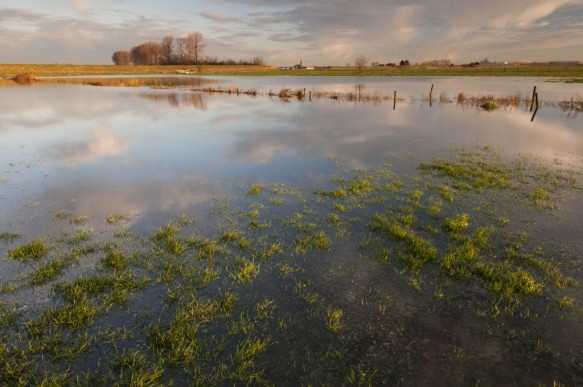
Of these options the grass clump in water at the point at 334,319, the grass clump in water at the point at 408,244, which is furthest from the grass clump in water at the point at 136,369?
the grass clump in water at the point at 408,244

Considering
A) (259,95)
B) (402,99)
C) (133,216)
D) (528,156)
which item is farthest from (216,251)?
(259,95)

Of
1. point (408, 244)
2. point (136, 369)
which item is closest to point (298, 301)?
point (136, 369)

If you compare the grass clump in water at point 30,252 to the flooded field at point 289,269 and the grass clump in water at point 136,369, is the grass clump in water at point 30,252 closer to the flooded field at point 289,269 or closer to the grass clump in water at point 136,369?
the flooded field at point 289,269

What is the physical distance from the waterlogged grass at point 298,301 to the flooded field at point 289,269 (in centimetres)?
5

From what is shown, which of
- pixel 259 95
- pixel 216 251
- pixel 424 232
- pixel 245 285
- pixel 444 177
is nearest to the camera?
pixel 245 285

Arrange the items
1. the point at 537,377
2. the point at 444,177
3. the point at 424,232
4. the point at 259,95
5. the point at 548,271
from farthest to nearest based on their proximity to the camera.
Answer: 1. the point at 259,95
2. the point at 444,177
3. the point at 424,232
4. the point at 548,271
5. the point at 537,377

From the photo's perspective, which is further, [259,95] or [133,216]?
[259,95]

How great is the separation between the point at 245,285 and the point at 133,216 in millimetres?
6765

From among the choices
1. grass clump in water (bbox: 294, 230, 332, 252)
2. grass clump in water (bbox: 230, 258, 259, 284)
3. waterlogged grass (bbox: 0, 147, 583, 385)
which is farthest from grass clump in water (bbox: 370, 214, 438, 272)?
grass clump in water (bbox: 230, 258, 259, 284)

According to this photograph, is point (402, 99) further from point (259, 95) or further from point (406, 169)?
point (406, 169)

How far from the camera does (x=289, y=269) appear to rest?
1002 centimetres

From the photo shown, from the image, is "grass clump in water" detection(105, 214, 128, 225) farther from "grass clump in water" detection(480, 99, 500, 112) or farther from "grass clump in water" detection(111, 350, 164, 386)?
"grass clump in water" detection(480, 99, 500, 112)

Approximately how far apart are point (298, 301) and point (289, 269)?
1515 mm

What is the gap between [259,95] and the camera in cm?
6906
